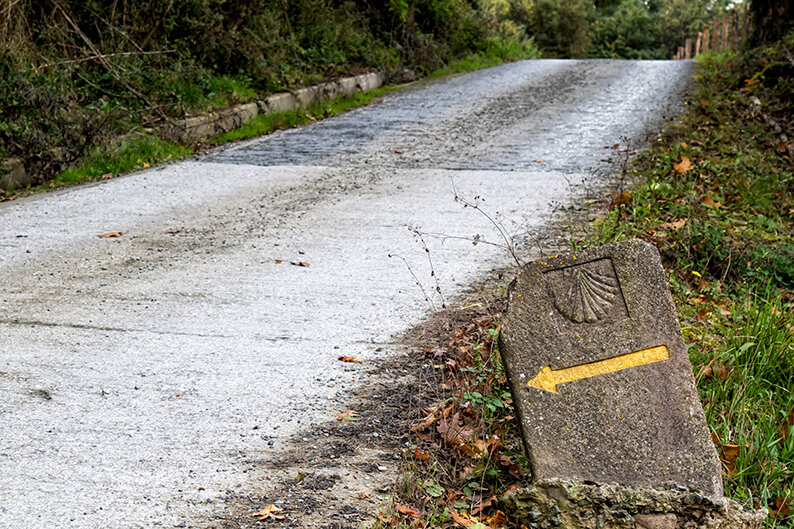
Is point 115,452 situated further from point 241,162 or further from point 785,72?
point 785,72

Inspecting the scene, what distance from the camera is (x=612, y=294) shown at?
9.78ft

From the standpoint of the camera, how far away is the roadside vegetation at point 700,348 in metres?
2.97

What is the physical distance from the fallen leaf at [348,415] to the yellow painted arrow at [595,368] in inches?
33.1

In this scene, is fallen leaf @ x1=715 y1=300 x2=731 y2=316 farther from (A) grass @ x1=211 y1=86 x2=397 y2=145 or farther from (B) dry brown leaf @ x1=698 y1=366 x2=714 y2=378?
(A) grass @ x1=211 y1=86 x2=397 y2=145

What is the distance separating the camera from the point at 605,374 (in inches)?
114

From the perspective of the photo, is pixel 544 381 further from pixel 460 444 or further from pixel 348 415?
pixel 348 415

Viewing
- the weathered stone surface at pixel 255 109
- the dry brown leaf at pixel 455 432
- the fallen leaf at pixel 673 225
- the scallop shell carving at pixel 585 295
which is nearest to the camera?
the scallop shell carving at pixel 585 295

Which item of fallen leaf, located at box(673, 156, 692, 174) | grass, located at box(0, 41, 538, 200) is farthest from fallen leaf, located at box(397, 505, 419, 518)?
grass, located at box(0, 41, 538, 200)

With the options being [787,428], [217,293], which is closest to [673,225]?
[787,428]

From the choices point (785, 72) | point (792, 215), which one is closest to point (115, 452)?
point (792, 215)

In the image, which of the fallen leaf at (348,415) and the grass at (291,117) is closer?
the fallen leaf at (348,415)

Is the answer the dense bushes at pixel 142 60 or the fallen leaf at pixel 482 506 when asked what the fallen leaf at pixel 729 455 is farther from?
the dense bushes at pixel 142 60

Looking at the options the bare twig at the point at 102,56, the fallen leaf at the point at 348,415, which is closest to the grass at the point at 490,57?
the bare twig at the point at 102,56

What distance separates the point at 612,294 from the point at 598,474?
26.3 inches
